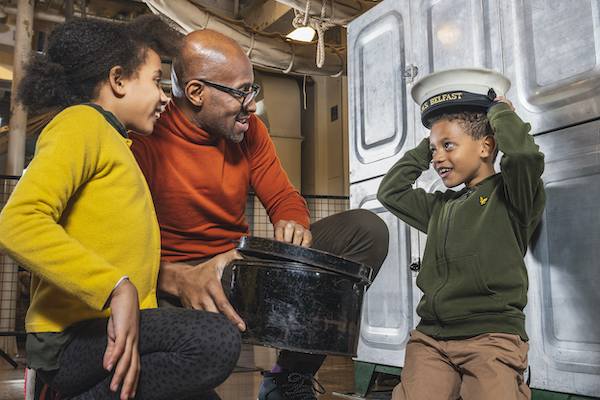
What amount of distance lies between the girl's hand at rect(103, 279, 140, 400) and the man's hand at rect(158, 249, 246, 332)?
0.33 meters

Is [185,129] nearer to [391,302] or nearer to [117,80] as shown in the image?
[117,80]

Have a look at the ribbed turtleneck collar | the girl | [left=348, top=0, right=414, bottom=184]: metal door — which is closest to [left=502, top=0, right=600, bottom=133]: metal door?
[left=348, top=0, right=414, bottom=184]: metal door

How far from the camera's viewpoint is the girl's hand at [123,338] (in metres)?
0.99

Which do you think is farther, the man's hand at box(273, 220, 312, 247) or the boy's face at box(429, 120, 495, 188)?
the boy's face at box(429, 120, 495, 188)

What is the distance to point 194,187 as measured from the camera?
163 cm

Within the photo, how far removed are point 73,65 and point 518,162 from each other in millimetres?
1192

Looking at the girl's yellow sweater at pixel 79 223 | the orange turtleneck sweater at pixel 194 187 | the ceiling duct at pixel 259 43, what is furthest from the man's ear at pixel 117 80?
the ceiling duct at pixel 259 43

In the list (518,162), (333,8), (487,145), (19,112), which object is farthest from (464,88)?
(19,112)

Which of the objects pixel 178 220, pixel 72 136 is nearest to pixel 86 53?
pixel 72 136

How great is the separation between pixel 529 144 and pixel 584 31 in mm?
570

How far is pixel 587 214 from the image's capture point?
1.67m

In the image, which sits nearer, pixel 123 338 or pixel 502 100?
pixel 123 338

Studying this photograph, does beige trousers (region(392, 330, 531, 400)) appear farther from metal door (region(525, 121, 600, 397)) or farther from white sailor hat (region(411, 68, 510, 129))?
white sailor hat (region(411, 68, 510, 129))

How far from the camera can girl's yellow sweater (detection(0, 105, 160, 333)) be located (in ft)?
3.21
